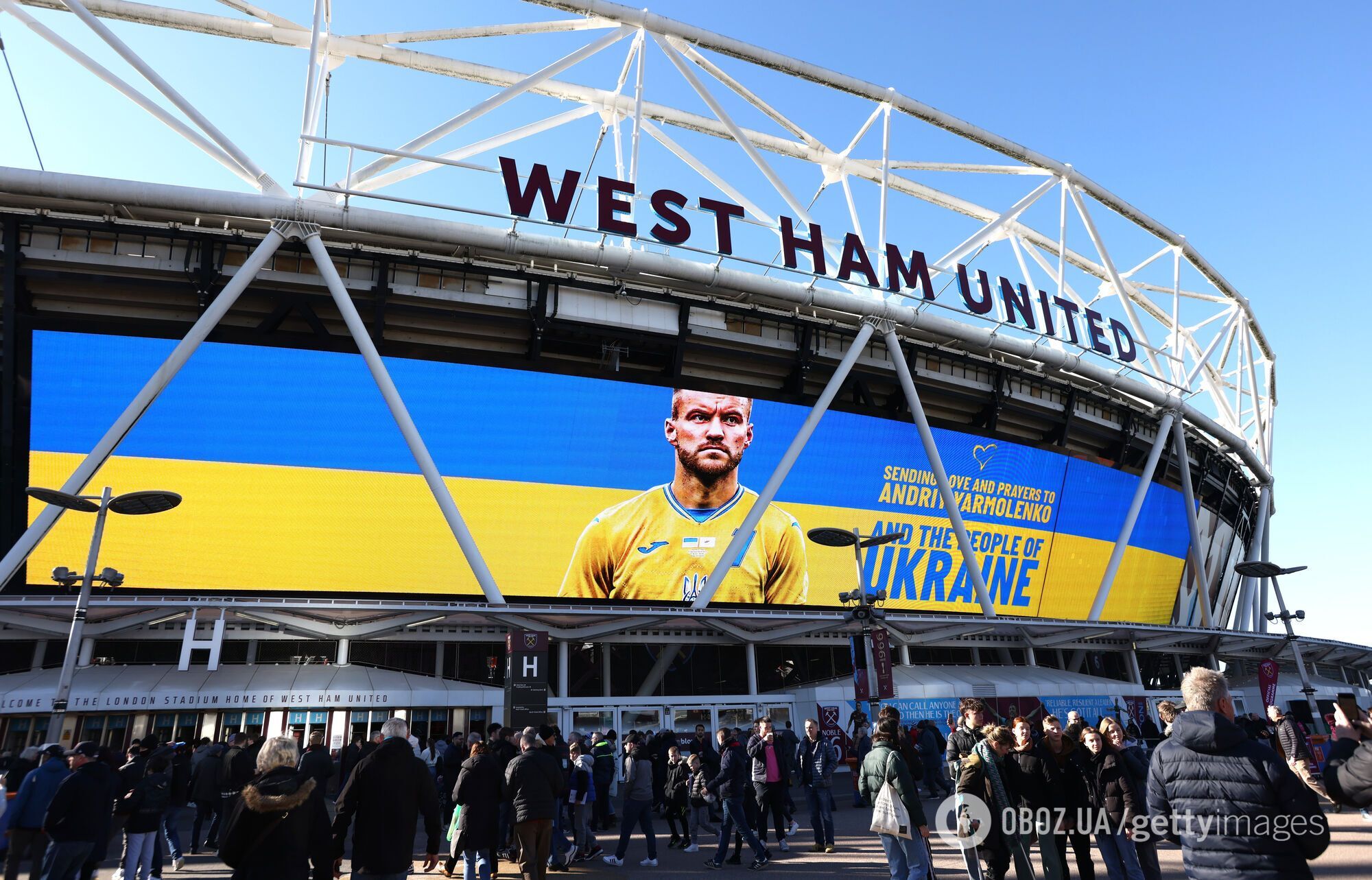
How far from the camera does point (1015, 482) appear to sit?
1199 inches

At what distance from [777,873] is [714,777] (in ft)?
5.57

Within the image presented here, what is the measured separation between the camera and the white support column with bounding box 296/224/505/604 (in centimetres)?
2045

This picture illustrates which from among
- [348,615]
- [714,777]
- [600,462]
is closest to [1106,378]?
[600,462]

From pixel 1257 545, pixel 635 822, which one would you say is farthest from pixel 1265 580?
pixel 635 822

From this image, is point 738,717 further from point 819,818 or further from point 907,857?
point 907,857

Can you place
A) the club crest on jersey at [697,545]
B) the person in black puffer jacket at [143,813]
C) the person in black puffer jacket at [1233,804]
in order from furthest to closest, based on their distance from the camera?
the club crest on jersey at [697,545] → the person in black puffer jacket at [143,813] → the person in black puffer jacket at [1233,804]

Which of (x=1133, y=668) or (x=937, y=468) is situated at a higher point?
(x=937, y=468)

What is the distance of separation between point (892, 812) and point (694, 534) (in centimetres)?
1779

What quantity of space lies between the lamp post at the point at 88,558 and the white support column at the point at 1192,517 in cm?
3528

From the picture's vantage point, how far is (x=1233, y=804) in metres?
4.46

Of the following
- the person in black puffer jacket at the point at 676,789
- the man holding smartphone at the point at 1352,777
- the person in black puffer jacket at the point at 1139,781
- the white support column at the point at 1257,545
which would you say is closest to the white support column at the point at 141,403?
the person in black puffer jacket at the point at 676,789

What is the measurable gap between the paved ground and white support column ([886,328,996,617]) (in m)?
13.0

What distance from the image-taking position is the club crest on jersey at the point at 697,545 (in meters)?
25.2

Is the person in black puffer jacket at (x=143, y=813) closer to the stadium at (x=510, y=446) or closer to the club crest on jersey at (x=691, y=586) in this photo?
the stadium at (x=510, y=446)
